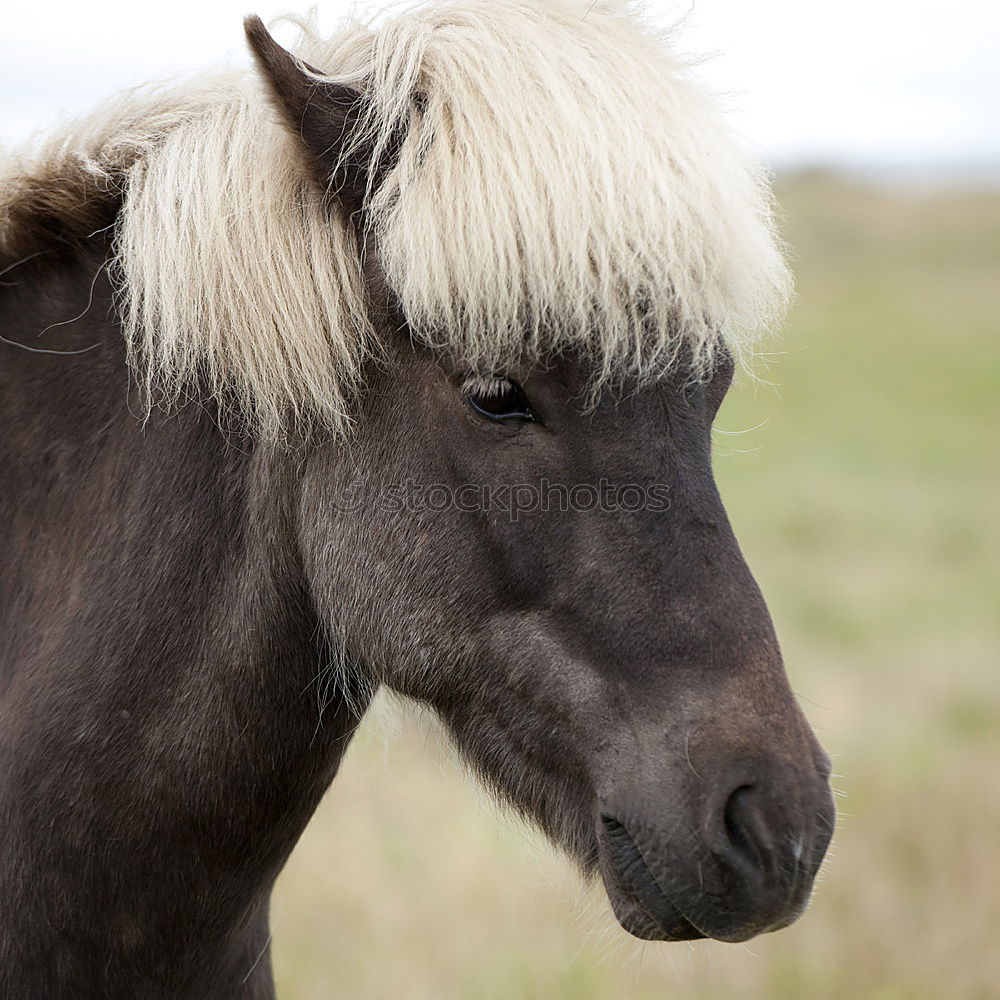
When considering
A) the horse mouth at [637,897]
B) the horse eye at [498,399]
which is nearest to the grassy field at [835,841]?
the horse mouth at [637,897]

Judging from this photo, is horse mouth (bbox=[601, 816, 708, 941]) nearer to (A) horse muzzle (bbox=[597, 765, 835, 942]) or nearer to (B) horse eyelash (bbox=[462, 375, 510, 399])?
(A) horse muzzle (bbox=[597, 765, 835, 942])

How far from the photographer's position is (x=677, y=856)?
179 centimetres

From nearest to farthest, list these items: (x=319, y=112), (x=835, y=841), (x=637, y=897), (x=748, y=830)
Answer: (x=748, y=830) < (x=637, y=897) < (x=319, y=112) < (x=835, y=841)

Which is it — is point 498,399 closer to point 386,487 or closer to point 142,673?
point 386,487

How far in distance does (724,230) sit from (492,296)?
420mm

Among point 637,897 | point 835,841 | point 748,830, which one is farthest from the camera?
point 835,841

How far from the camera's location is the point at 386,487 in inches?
78.6

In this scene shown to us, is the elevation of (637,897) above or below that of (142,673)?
below

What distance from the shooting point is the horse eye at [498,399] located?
1.90 meters

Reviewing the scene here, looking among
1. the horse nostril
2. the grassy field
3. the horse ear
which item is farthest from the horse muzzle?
the horse ear

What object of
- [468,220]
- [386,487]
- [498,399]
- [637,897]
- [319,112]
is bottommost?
[637,897]

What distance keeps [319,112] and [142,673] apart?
1.06 meters

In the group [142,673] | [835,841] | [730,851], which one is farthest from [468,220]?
[835,841]

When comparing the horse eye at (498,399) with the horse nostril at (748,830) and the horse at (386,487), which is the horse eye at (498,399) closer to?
the horse at (386,487)
